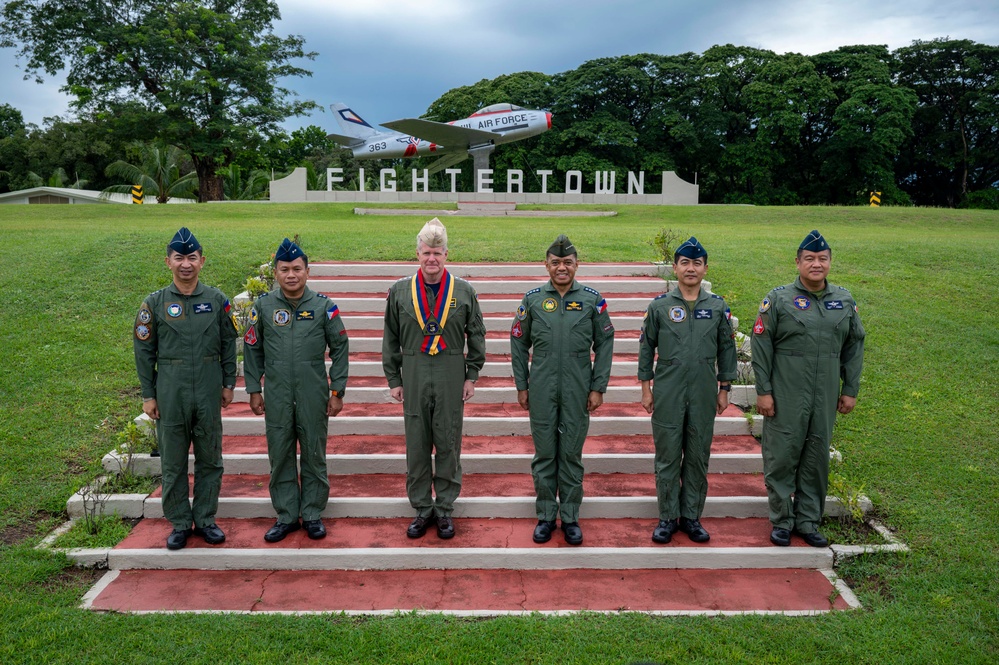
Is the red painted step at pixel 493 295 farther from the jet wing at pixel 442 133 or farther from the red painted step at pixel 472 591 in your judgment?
the jet wing at pixel 442 133

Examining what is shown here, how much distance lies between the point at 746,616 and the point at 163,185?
1263 inches

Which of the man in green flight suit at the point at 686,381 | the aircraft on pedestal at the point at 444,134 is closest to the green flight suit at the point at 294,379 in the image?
the man in green flight suit at the point at 686,381

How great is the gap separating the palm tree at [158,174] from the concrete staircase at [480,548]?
28035 millimetres

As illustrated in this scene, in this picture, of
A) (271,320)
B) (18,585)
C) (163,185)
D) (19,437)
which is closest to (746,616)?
(271,320)

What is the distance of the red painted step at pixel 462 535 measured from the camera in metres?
4.56

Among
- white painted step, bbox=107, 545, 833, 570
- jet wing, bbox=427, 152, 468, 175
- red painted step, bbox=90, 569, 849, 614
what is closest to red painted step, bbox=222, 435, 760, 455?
white painted step, bbox=107, 545, 833, 570

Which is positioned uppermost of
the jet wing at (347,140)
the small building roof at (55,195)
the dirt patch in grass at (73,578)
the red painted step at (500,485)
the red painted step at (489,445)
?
the jet wing at (347,140)

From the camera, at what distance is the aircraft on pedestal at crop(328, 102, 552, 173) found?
27.3 m

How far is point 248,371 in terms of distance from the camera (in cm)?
457

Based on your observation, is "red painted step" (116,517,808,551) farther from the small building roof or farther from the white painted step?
the small building roof

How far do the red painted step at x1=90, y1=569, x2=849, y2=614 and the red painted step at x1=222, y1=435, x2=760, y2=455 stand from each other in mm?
1366

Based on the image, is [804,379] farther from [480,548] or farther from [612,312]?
[612,312]

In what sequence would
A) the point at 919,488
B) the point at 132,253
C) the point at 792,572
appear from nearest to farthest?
the point at 792,572 → the point at 919,488 → the point at 132,253

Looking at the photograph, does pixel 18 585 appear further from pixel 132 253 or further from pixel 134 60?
pixel 134 60
